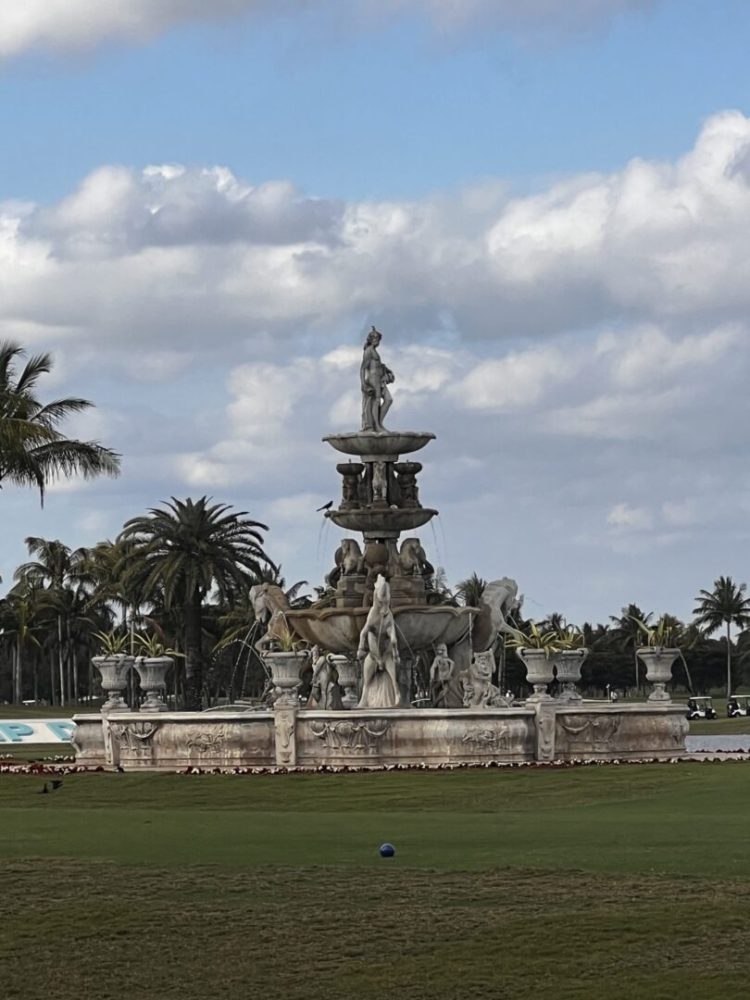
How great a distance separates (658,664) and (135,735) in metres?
10.9

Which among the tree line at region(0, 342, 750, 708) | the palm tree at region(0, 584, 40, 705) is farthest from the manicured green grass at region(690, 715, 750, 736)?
the palm tree at region(0, 584, 40, 705)

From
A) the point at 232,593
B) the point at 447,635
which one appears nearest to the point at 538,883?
the point at 447,635

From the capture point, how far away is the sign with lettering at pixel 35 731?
212 feet

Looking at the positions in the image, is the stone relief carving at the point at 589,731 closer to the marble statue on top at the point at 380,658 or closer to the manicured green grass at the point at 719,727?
the marble statue on top at the point at 380,658

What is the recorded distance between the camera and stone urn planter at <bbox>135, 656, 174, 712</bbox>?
4616cm

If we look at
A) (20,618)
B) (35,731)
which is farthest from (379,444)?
(20,618)

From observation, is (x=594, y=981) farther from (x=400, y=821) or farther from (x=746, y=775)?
(x=746, y=775)

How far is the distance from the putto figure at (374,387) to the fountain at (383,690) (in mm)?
30

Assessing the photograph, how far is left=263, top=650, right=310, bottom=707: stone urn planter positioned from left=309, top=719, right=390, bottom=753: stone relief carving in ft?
3.36

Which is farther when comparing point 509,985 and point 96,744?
point 96,744

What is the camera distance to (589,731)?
135ft

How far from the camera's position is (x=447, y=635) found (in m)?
44.8

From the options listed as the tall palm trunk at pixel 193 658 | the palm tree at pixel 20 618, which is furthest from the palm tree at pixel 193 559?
the palm tree at pixel 20 618

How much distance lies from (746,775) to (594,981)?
19064 millimetres
